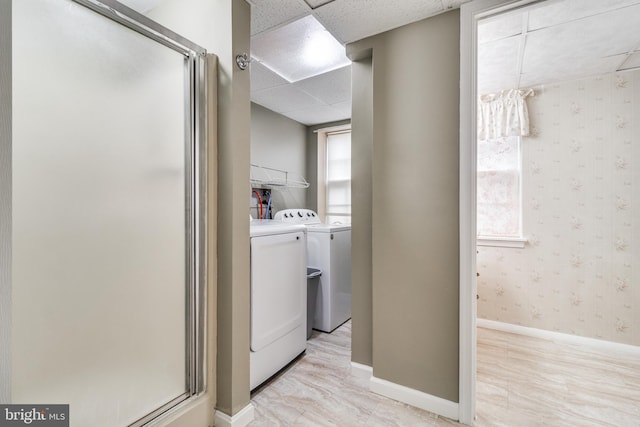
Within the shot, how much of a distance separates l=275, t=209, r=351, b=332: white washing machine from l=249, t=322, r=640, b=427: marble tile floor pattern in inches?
13.6

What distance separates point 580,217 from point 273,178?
2.83 meters

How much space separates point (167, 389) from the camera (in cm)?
129

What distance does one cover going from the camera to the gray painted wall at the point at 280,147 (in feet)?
10.3

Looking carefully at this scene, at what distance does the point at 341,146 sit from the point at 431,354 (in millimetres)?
2796

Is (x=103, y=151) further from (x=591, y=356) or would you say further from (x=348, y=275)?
(x=591, y=356)

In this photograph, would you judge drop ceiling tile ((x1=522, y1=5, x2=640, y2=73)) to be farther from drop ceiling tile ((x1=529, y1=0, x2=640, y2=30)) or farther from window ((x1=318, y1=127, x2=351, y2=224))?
window ((x1=318, y1=127, x2=351, y2=224))

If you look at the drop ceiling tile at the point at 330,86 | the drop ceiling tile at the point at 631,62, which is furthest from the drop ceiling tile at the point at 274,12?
the drop ceiling tile at the point at 631,62

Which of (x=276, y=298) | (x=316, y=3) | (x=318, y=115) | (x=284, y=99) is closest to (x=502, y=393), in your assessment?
(x=276, y=298)

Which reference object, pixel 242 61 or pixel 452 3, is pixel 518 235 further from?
pixel 242 61

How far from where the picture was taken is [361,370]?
6.16 ft

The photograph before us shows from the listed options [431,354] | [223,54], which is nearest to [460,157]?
[431,354]

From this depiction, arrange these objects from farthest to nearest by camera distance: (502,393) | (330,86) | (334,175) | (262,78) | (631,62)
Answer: (334,175)
(330,86)
(262,78)
(631,62)
(502,393)

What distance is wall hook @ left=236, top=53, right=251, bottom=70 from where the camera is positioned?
1.44 m

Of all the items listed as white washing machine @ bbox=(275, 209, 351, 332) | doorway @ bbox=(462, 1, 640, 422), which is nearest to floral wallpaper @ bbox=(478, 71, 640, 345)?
doorway @ bbox=(462, 1, 640, 422)
